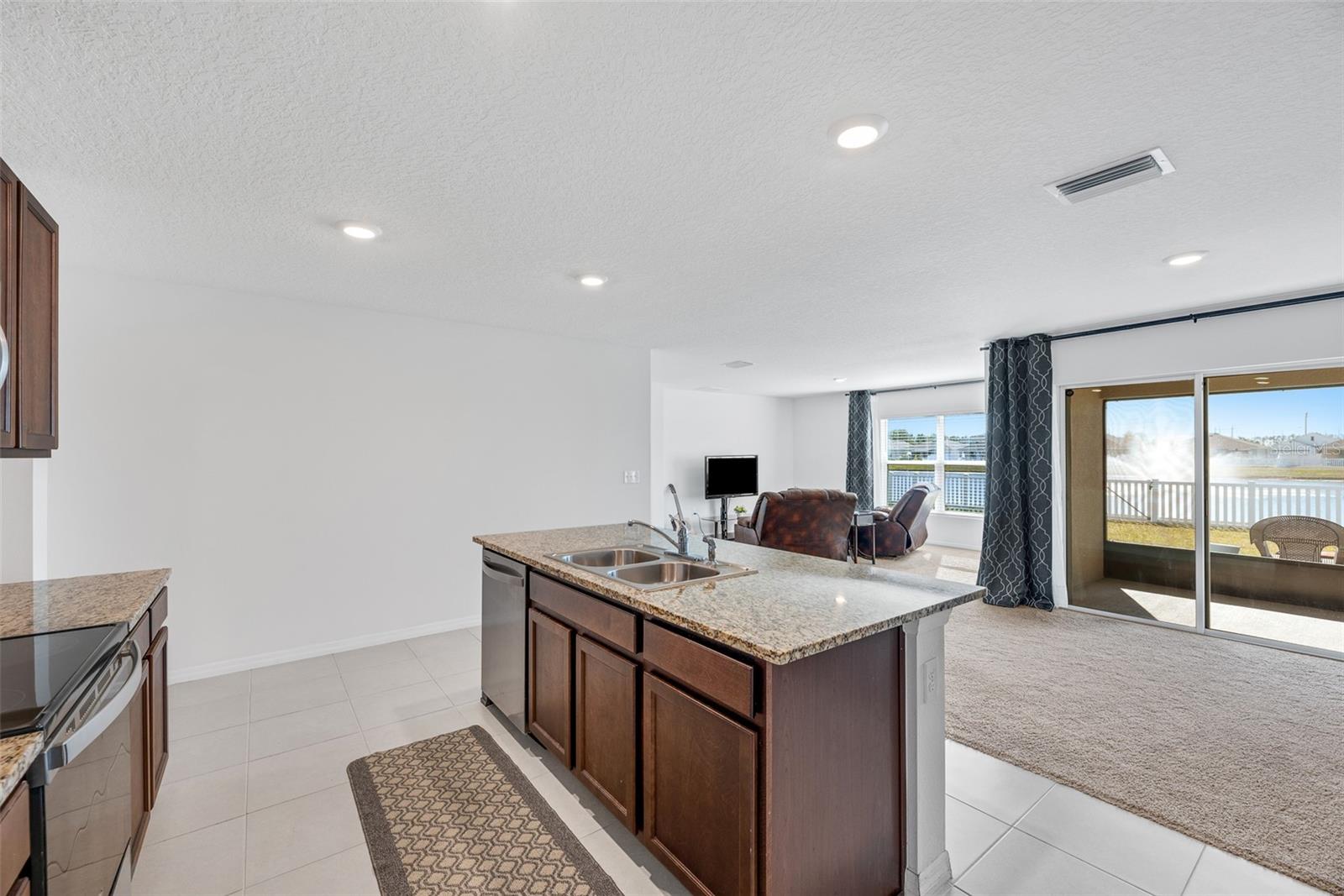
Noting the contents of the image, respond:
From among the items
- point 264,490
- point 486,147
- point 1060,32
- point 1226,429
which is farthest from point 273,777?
point 1226,429

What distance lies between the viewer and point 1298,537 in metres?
3.72

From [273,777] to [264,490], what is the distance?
1880 mm

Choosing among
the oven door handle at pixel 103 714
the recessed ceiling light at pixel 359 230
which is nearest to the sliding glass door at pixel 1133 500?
the recessed ceiling light at pixel 359 230

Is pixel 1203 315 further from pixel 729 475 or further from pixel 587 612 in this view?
pixel 729 475

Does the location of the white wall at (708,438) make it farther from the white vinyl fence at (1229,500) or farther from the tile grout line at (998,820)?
the tile grout line at (998,820)

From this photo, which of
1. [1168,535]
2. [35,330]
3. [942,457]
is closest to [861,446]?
[942,457]

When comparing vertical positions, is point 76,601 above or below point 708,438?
below

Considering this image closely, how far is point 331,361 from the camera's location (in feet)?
12.3

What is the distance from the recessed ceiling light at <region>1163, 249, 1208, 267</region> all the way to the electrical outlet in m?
2.67

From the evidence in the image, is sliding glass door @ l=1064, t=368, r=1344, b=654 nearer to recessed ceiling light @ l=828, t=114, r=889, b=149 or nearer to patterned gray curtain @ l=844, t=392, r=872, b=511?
patterned gray curtain @ l=844, t=392, r=872, b=511

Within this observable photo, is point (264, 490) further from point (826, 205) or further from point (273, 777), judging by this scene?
point (826, 205)

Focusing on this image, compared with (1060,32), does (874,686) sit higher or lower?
lower

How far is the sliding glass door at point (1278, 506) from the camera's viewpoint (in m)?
3.60

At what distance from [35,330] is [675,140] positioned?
2.06m
